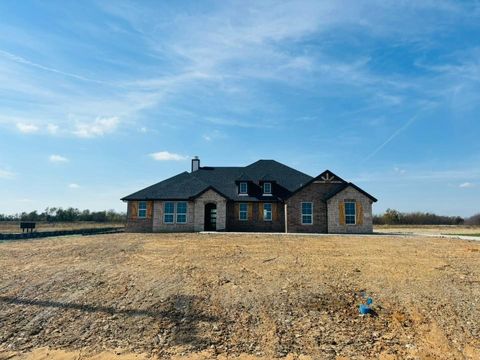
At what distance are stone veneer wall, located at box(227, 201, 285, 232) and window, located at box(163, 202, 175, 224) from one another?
488 cm

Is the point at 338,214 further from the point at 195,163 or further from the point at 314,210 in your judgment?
the point at 195,163

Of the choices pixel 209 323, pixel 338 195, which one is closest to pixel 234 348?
pixel 209 323

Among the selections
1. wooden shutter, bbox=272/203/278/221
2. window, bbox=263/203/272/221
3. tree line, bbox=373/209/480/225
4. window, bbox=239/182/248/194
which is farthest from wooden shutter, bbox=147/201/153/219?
tree line, bbox=373/209/480/225

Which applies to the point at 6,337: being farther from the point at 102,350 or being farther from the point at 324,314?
the point at 324,314

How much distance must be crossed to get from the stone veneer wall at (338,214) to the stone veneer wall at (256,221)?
430 centimetres

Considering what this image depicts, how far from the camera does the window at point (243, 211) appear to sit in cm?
2919

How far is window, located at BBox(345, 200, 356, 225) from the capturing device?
1051 inches

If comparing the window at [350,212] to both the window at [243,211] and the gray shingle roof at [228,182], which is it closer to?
the gray shingle roof at [228,182]

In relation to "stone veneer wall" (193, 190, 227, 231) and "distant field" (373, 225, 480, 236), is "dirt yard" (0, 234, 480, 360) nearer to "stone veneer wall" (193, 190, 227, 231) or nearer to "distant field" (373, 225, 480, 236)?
"stone veneer wall" (193, 190, 227, 231)

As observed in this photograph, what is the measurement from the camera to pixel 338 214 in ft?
87.8

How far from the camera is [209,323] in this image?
24.8ft

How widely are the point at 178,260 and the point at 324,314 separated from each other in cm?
694

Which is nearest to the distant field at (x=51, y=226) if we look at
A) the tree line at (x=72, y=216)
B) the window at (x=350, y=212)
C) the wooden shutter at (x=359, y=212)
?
the tree line at (x=72, y=216)

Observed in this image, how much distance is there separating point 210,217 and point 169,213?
11.9 ft
